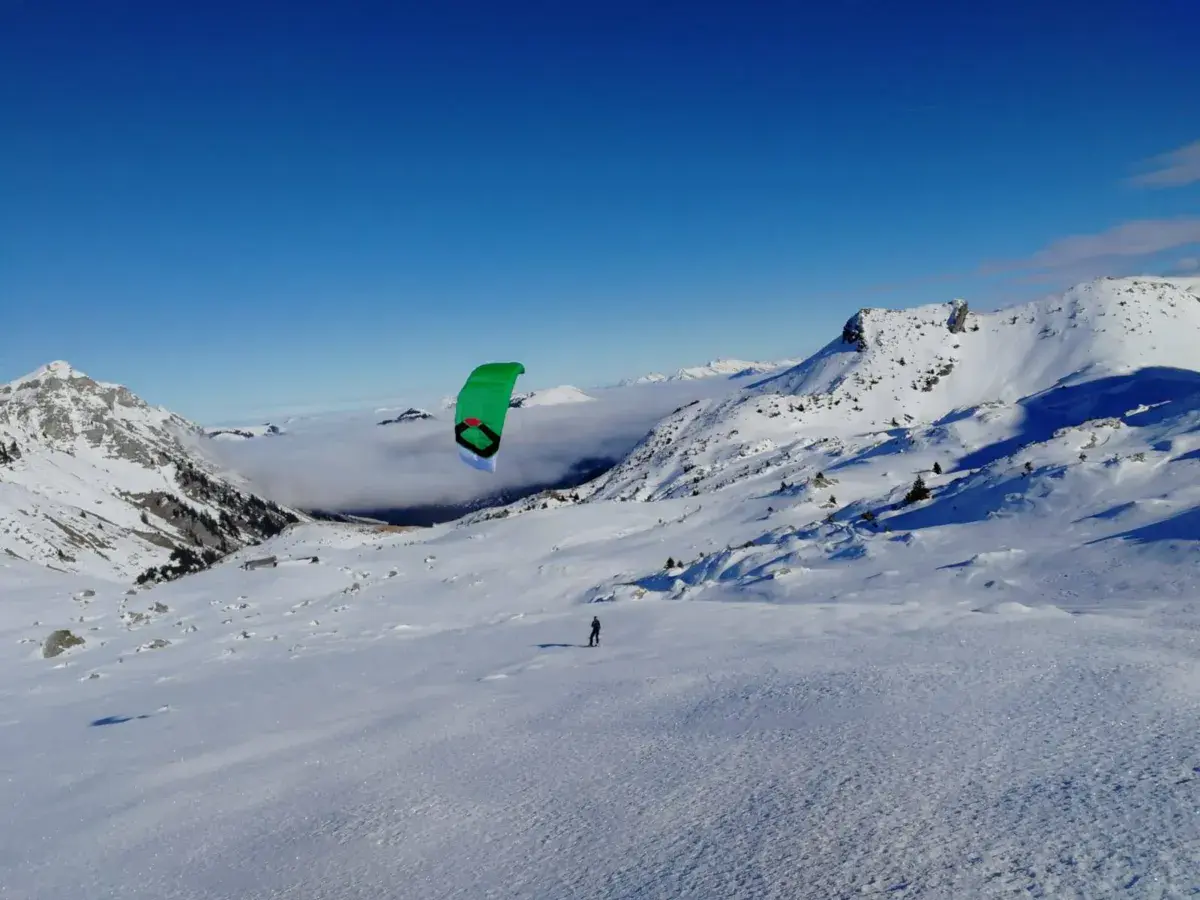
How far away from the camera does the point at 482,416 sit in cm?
2481

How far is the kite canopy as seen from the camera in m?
24.5

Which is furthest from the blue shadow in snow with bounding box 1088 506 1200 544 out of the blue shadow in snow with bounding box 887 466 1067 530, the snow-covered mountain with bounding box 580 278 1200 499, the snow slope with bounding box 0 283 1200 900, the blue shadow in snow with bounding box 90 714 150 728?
the snow-covered mountain with bounding box 580 278 1200 499

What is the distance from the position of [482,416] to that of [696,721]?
42.2 ft

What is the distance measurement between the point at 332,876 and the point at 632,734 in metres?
6.77

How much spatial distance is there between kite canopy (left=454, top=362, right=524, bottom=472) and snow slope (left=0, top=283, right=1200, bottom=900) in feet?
24.5

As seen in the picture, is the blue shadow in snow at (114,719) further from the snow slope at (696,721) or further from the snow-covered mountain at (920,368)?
the snow-covered mountain at (920,368)

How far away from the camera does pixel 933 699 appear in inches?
592

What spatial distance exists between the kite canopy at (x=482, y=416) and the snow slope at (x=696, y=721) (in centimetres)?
746

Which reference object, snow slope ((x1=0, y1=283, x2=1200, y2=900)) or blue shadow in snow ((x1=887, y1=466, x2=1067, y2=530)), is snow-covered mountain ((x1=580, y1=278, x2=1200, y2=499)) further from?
snow slope ((x1=0, y1=283, x2=1200, y2=900))

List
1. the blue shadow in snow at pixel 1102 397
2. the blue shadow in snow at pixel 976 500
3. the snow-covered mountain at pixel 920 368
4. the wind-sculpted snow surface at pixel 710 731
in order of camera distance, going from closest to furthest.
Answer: the wind-sculpted snow surface at pixel 710 731 < the blue shadow in snow at pixel 976 500 < the blue shadow in snow at pixel 1102 397 < the snow-covered mountain at pixel 920 368

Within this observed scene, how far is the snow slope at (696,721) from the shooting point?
10.1 m

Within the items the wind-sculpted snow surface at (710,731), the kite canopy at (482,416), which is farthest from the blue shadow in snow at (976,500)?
the kite canopy at (482,416)

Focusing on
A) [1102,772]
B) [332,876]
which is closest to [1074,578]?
[1102,772]

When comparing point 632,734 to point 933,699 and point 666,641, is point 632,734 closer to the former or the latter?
point 933,699
